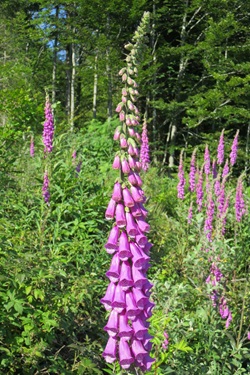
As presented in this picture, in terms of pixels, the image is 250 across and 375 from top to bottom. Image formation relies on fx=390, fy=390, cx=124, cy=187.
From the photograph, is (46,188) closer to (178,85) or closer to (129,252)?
(129,252)

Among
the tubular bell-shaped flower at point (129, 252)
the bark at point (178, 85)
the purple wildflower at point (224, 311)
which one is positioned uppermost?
the bark at point (178, 85)

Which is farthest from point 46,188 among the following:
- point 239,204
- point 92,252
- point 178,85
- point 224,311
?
point 178,85

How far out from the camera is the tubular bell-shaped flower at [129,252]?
175 centimetres

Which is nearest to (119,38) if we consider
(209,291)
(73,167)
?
(73,167)

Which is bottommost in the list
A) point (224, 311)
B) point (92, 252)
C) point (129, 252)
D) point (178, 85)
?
point (224, 311)

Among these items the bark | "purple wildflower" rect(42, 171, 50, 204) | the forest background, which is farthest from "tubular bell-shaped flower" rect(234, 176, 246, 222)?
the bark

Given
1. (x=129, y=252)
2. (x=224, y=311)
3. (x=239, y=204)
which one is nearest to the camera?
(x=129, y=252)

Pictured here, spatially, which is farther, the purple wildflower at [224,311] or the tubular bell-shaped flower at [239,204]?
the tubular bell-shaped flower at [239,204]

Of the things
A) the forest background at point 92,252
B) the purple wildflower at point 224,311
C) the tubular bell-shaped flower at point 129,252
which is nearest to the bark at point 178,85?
the forest background at point 92,252

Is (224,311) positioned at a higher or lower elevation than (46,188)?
lower

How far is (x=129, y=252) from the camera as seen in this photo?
179 cm

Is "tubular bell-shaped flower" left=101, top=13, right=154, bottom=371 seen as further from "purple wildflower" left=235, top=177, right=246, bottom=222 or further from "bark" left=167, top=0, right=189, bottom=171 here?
→ "bark" left=167, top=0, right=189, bottom=171

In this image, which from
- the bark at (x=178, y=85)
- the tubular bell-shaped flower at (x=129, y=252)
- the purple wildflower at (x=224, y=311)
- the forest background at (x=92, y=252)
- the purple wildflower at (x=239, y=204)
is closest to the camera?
the tubular bell-shaped flower at (x=129, y=252)

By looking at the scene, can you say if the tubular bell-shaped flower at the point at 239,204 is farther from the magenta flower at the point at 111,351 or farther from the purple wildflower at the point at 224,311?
the magenta flower at the point at 111,351
